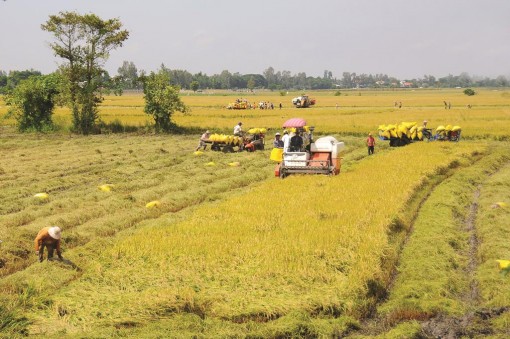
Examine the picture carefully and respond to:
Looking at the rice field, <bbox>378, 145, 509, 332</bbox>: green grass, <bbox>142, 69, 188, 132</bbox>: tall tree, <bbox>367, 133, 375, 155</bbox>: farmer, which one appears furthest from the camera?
<bbox>142, 69, 188, 132</bbox>: tall tree

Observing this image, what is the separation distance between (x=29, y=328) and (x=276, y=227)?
5.56 metres

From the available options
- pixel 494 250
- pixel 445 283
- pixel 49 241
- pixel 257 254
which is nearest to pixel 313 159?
pixel 494 250

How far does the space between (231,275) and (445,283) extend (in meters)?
3.61

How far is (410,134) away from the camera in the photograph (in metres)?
28.0

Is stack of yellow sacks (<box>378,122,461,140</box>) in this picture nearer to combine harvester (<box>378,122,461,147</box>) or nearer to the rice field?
combine harvester (<box>378,122,461,147</box>)

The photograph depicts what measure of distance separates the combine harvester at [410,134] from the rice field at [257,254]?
8.97m

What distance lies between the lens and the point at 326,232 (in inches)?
404

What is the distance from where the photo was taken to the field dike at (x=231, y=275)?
6.96 m

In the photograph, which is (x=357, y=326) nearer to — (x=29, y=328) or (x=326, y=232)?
(x=326, y=232)

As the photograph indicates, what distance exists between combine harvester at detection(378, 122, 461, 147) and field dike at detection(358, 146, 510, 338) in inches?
559

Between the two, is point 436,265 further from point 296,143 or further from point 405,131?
point 405,131

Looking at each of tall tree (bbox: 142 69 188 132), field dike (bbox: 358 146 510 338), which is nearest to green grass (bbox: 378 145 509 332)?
field dike (bbox: 358 146 510 338)

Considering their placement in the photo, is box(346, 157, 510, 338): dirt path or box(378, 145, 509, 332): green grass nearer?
box(346, 157, 510, 338): dirt path

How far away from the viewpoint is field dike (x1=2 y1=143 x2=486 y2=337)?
6.96 meters
